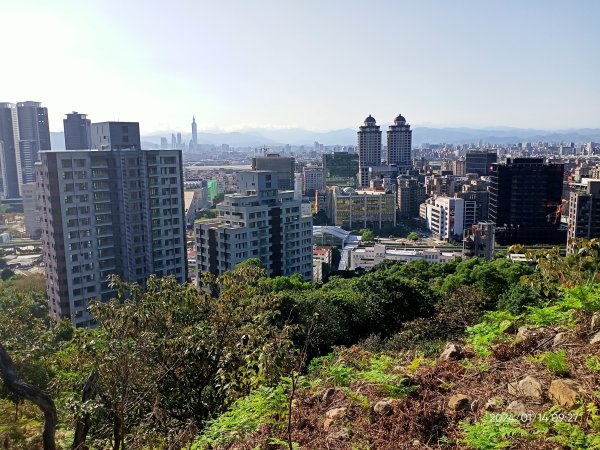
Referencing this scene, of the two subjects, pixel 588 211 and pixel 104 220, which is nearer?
pixel 104 220

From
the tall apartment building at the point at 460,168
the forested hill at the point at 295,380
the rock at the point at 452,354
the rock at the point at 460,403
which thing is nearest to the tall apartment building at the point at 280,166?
the tall apartment building at the point at 460,168

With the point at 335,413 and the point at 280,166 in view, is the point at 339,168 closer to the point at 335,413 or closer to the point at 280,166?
the point at 280,166

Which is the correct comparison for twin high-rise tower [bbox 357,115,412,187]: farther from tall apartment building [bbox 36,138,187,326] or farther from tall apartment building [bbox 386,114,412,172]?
tall apartment building [bbox 36,138,187,326]

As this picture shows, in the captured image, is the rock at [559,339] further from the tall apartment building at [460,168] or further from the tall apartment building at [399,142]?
the tall apartment building at [399,142]

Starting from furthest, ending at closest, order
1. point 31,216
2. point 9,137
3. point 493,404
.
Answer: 1. point 9,137
2. point 31,216
3. point 493,404

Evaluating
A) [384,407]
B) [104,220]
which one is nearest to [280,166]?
[104,220]
